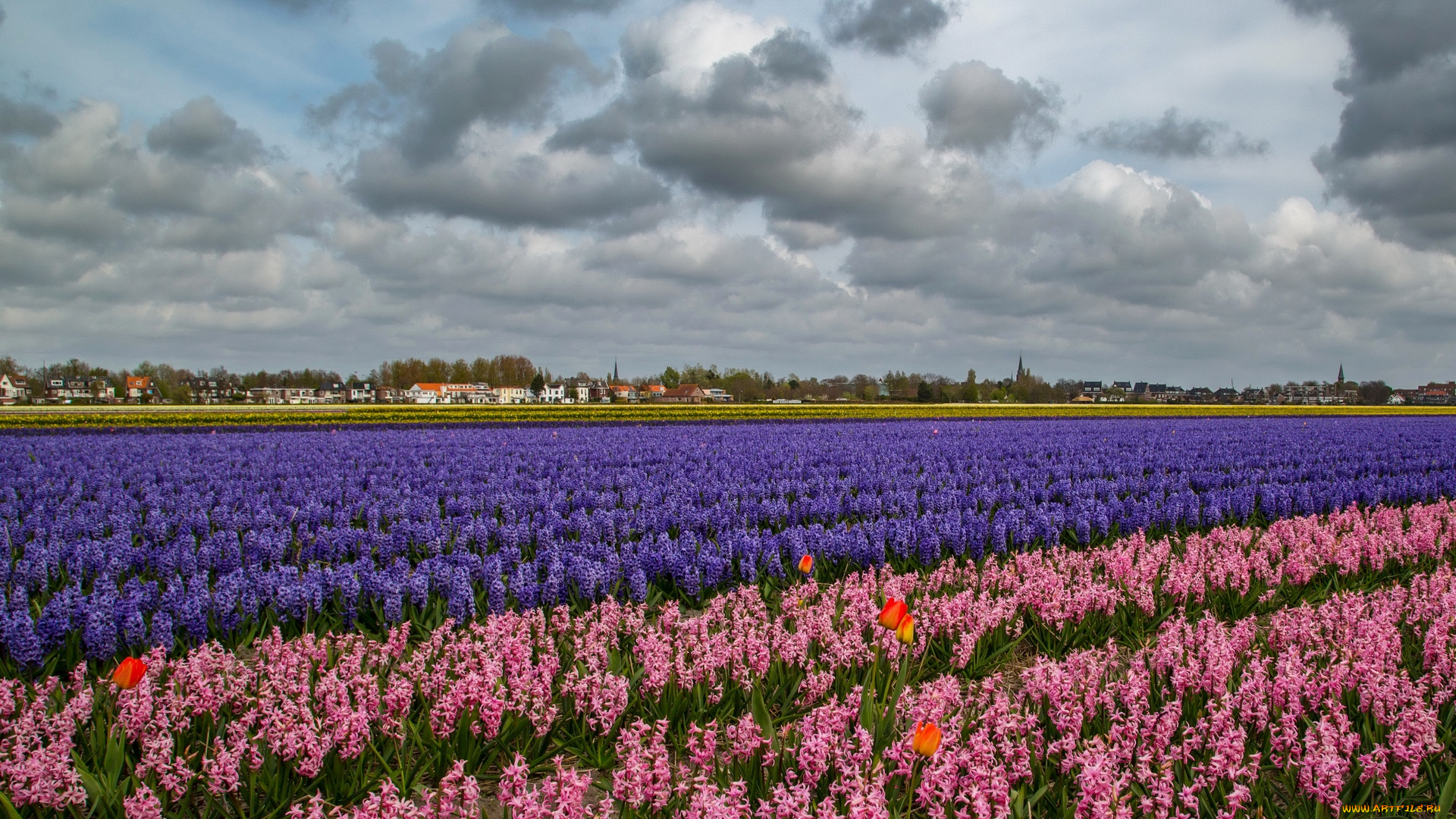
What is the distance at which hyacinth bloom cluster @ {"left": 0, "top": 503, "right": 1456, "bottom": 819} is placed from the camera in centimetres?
339

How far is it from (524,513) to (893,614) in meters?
8.79

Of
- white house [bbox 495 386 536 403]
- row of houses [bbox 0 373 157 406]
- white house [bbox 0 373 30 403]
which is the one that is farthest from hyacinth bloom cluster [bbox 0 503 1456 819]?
white house [bbox 0 373 30 403]

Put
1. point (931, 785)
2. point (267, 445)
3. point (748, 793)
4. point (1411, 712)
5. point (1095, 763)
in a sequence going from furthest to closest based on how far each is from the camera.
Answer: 1. point (267, 445)
2. point (1411, 712)
3. point (748, 793)
4. point (931, 785)
5. point (1095, 763)

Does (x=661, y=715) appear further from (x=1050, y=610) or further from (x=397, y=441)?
(x=397, y=441)

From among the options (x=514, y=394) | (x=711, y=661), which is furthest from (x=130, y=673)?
(x=514, y=394)

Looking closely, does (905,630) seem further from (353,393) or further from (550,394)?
(353,393)

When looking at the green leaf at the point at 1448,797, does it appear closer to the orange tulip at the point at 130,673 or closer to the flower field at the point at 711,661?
the flower field at the point at 711,661

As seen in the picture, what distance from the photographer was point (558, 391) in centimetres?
15488

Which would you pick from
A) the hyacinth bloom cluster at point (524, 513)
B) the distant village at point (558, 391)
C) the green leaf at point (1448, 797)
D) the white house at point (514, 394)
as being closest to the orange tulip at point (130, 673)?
the hyacinth bloom cluster at point (524, 513)

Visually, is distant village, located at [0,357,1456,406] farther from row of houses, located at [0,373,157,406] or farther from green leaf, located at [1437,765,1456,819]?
green leaf, located at [1437,765,1456,819]

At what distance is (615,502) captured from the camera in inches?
494

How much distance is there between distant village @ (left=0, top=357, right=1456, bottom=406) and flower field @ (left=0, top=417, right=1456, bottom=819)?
103725mm

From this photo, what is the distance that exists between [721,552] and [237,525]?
7.18 m

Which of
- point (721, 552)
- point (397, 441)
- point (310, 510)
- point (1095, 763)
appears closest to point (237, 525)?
point (310, 510)
